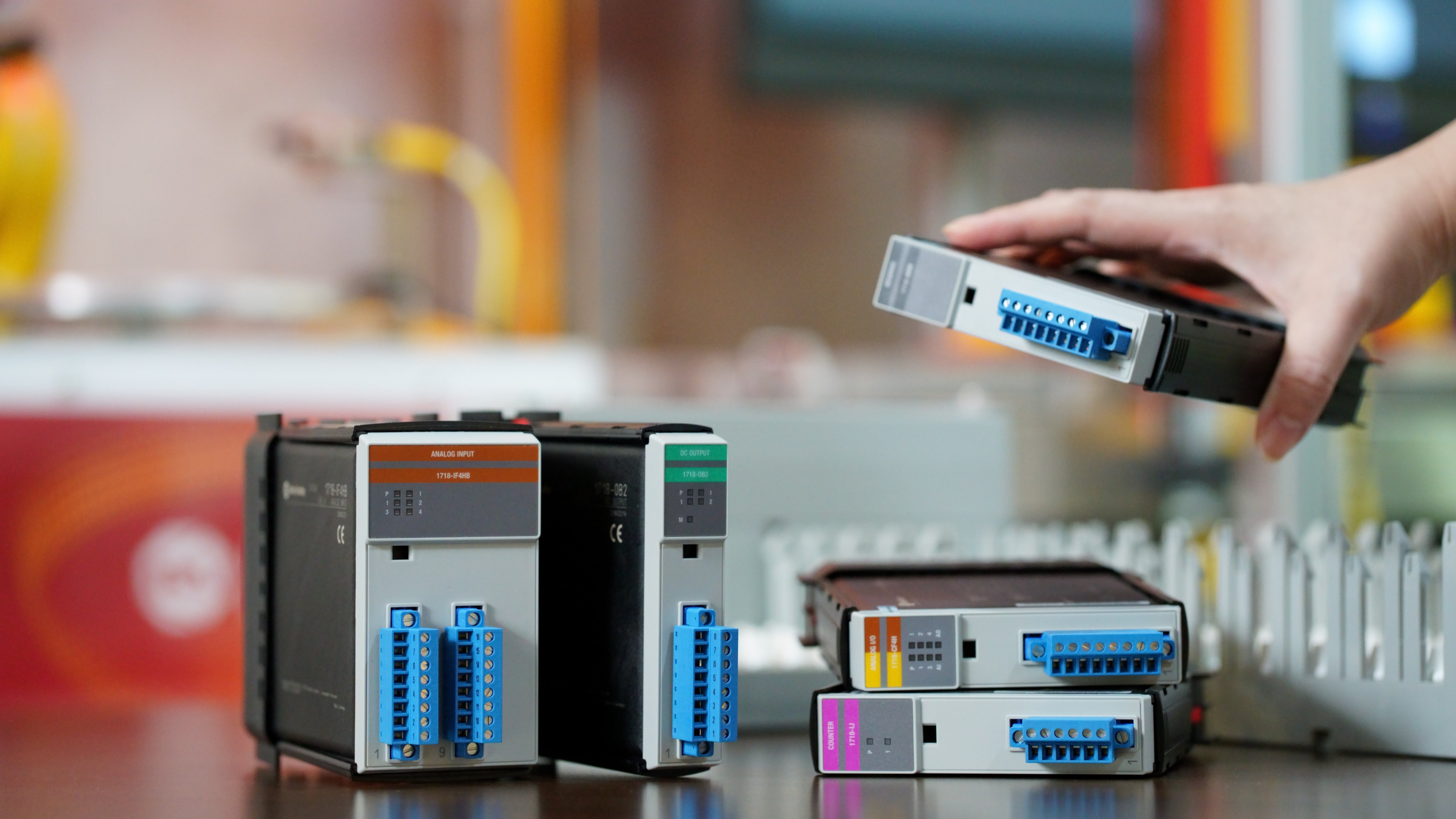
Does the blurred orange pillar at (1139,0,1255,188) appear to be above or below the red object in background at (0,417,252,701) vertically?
above

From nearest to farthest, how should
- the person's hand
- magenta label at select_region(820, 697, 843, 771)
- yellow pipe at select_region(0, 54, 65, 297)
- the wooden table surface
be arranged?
1. the wooden table surface
2. magenta label at select_region(820, 697, 843, 771)
3. the person's hand
4. yellow pipe at select_region(0, 54, 65, 297)

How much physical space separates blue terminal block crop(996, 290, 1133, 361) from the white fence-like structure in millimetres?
236

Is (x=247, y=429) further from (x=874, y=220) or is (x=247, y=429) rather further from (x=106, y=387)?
(x=874, y=220)

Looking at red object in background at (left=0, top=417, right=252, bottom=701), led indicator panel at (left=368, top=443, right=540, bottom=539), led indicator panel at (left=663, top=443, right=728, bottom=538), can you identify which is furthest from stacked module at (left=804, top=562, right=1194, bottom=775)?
red object in background at (left=0, top=417, right=252, bottom=701)

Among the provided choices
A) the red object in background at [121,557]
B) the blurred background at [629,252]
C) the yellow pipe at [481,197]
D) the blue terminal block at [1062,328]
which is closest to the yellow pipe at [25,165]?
the blurred background at [629,252]

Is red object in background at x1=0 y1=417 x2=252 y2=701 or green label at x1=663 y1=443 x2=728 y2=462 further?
red object in background at x1=0 y1=417 x2=252 y2=701

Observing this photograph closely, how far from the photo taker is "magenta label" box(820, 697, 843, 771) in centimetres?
94

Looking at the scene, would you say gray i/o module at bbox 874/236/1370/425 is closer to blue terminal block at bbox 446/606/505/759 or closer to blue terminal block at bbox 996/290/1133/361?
blue terminal block at bbox 996/290/1133/361

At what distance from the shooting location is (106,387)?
1981 mm

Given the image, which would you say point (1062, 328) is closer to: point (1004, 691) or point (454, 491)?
point (1004, 691)

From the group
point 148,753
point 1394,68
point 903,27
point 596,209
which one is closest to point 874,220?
point 903,27

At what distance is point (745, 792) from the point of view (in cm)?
90

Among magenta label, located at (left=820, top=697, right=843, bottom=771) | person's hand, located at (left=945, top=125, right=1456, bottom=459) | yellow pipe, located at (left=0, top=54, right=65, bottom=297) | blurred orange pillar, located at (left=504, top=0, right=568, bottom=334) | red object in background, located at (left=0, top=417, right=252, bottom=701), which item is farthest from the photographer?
blurred orange pillar, located at (left=504, top=0, right=568, bottom=334)

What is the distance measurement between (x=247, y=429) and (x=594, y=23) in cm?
177
